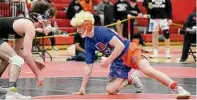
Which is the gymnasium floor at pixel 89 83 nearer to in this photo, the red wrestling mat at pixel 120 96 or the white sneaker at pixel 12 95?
the red wrestling mat at pixel 120 96

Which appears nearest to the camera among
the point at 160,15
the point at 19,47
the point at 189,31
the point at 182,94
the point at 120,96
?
the point at 182,94

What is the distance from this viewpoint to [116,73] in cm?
857

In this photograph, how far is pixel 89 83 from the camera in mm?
10117

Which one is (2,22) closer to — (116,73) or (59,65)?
(116,73)

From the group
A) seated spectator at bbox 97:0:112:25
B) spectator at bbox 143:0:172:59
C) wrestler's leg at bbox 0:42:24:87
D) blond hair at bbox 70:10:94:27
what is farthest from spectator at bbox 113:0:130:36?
wrestler's leg at bbox 0:42:24:87

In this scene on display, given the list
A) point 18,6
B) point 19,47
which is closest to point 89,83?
point 19,47

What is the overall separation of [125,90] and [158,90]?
0.49 m

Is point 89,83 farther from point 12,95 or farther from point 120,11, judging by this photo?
point 120,11

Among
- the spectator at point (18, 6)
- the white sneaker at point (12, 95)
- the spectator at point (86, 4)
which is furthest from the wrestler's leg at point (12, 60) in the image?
the spectator at point (86, 4)

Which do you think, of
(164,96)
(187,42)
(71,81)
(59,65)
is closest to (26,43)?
(164,96)

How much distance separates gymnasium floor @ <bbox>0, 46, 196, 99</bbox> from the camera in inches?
326

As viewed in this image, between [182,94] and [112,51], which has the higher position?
[112,51]

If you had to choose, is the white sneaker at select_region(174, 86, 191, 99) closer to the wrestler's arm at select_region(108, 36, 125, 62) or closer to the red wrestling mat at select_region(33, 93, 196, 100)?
the red wrestling mat at select_region(33, 93, 196, 100)

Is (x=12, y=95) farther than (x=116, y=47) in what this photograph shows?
No
